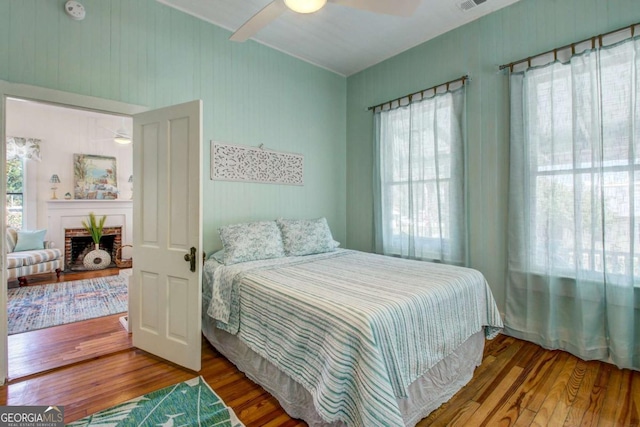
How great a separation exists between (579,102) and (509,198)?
89 cm

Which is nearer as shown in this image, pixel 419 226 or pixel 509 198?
pixel 509 198

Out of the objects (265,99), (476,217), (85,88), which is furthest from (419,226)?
(85,88)

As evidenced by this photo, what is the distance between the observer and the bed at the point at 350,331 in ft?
4.57

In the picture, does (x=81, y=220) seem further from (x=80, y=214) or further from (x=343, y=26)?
(x=343, y=26)

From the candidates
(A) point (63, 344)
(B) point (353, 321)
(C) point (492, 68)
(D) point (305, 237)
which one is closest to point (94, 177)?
(A) point (63, 344)

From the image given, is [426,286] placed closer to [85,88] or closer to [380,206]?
[380,206]

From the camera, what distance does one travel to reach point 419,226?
3.35 metres

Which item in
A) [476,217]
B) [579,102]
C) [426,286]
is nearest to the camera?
[426,286]

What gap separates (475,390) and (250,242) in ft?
6.80

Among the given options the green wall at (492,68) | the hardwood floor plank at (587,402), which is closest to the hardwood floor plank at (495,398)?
the hardwood floor plank at (587,402)

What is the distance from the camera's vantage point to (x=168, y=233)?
7.68ft

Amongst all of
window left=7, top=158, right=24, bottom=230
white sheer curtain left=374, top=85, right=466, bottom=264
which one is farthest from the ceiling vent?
window left=7, top=158, right=24, bottom=230

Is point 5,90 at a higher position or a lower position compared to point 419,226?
higher

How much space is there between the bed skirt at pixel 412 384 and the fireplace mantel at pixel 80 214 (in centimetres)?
512
